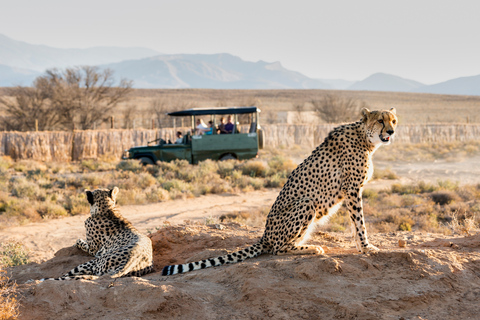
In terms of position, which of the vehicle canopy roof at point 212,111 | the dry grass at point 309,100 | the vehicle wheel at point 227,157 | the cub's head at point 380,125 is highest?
the dry grass at point 309,100

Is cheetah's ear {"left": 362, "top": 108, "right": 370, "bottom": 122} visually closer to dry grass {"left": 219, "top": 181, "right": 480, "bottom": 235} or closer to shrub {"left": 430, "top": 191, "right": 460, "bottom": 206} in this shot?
dry grass {"left": 219, "top": 181, "right": 480, "bottom": 235}

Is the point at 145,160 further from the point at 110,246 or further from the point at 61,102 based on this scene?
the point at 61,102

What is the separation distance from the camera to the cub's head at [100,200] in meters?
6.17

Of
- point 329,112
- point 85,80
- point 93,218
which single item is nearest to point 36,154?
point 85,80

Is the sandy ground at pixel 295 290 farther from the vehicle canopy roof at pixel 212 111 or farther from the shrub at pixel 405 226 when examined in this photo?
the vehicle canopy roof at pixel 212 111

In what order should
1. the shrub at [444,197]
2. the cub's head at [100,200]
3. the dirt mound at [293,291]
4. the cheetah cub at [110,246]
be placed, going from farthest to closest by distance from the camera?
the shrub at [444,197]
the cub's head at [100,200]
the cheetah cub at [110,246]
the dirt mound at [293,291]

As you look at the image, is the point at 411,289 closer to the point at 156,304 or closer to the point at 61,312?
the point at 156,304

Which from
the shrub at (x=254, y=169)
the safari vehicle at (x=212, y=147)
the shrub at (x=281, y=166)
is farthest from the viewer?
the shrub at (x=281, y=166)

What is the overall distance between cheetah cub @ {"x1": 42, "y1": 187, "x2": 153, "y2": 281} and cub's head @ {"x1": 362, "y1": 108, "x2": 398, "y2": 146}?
2.92 meters

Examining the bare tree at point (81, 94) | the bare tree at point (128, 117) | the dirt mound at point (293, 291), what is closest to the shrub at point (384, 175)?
the dirt mound at point (293, 291)

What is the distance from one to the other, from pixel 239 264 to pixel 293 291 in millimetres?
785

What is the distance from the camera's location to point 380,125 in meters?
5.00

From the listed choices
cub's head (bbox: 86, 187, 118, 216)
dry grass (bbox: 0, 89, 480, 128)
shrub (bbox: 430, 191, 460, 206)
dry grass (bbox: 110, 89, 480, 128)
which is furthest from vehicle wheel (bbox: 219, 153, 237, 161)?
dry grass (bbox: 0, 89, 480, 128)

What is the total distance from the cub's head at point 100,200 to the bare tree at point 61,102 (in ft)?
82.2
